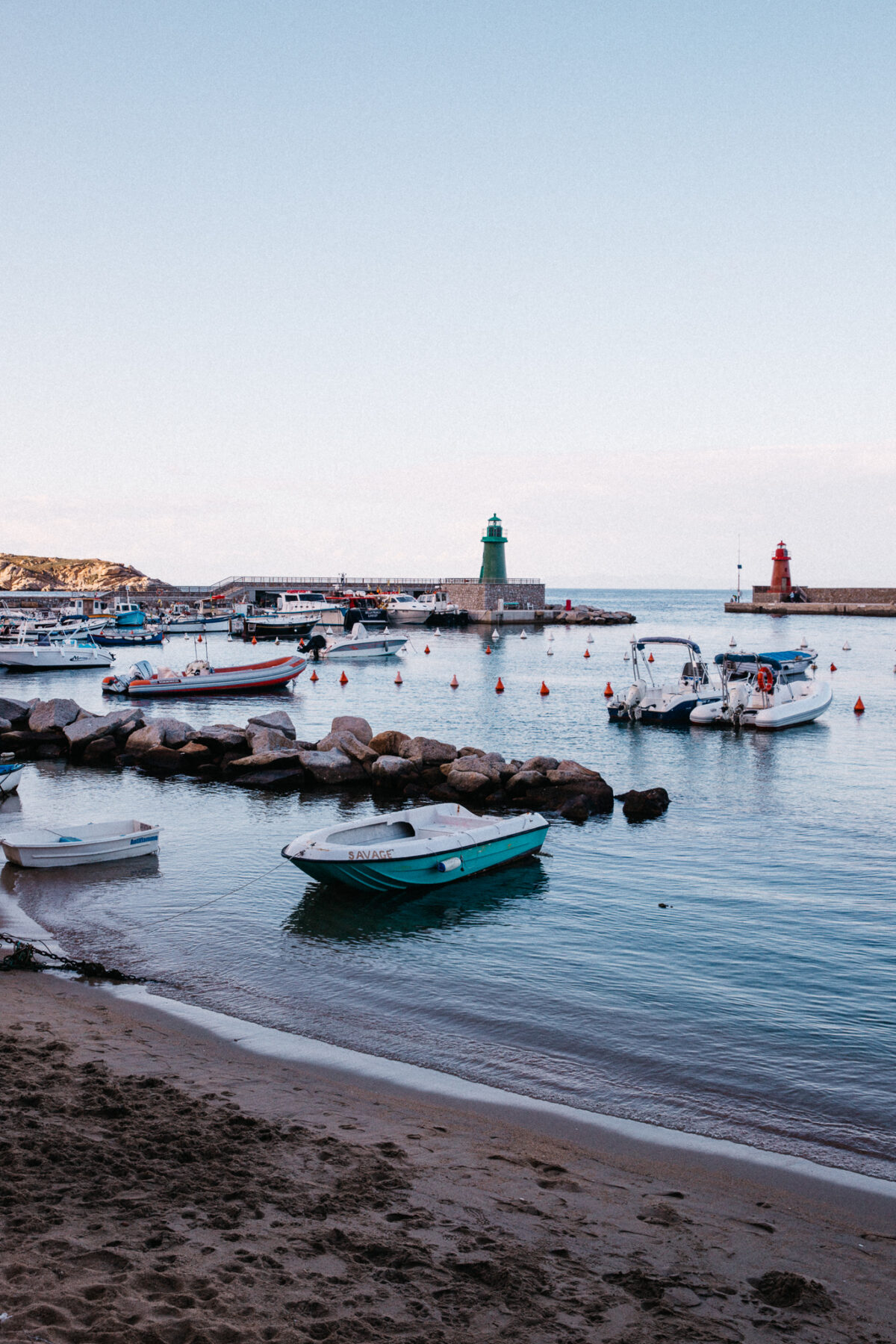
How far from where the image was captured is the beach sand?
4.57 metres

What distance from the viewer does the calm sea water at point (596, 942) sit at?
355 inches

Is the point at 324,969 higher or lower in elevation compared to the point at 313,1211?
lower

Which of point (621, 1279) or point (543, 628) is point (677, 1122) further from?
point (543, 628)

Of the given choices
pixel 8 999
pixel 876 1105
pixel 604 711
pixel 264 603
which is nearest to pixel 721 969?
pixel 876 1105

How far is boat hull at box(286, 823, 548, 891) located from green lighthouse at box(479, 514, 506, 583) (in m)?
87.5

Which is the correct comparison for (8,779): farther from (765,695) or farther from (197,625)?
(197,625)

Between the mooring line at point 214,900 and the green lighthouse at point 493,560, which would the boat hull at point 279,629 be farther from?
the mooring line at point 214,900

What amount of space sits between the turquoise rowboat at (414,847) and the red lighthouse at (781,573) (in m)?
117

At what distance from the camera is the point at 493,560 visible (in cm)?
10519

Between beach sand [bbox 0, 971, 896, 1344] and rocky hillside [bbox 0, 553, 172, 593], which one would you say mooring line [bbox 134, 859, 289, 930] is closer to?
beach sand [bbox 0, 971, 896, 1344]

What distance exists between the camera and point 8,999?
983cm

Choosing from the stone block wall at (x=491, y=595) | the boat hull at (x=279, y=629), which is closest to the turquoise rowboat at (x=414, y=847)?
the boat hull at (x=279, y=629)

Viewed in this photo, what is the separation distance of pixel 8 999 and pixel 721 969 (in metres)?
7.80

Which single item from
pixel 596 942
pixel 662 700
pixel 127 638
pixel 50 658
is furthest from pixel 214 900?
pixel 127 638
